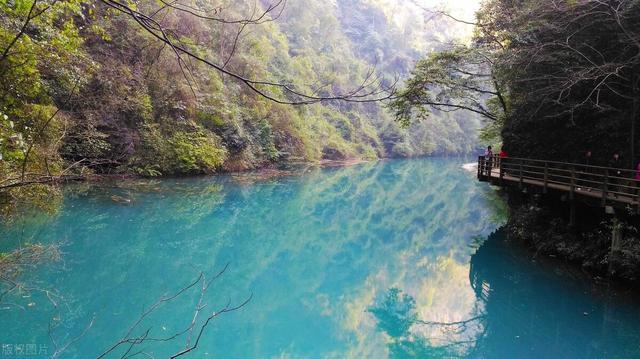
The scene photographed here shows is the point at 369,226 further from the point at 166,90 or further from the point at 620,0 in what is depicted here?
the point at 166,90

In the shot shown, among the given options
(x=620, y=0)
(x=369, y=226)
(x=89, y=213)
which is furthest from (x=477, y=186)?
(x=89, y=213)

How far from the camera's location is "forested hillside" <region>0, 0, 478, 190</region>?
5.60m

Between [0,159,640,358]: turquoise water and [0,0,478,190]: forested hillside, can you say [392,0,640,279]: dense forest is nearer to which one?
[0,159,640,358]: turquoise water

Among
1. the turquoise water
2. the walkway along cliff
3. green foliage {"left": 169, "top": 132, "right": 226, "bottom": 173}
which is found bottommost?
the turquoise water

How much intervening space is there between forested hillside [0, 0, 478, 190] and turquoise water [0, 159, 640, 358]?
2217 mm

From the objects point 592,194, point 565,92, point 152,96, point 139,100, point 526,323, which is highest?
point 152,96

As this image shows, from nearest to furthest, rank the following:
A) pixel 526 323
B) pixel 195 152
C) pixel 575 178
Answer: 1. pixel 526 323
2. pixel 575 178
3. pixel 195 152

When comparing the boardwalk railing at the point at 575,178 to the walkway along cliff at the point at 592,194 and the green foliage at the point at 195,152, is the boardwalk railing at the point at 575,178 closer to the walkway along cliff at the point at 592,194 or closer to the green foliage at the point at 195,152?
the walkway along cliff at the point at 592,194

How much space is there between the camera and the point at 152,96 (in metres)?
21.6

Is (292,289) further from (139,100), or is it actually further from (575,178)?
(139,100)

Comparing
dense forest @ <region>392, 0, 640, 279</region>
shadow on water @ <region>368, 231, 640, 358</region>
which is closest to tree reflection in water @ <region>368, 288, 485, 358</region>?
shadow on water @ <region>368, 231, 640, 358</region>

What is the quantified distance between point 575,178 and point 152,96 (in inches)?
778

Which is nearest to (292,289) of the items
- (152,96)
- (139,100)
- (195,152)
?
(195,152)

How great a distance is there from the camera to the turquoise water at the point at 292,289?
6.51 metres
